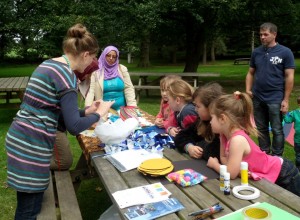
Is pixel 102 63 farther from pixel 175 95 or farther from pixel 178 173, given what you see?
pixel 178 173

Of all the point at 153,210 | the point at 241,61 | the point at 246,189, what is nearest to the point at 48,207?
the point at 153,210

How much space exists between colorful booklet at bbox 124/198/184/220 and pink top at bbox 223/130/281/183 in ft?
2.21

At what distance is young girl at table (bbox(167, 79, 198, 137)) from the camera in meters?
3.03

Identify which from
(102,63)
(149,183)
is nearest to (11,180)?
(149,183)

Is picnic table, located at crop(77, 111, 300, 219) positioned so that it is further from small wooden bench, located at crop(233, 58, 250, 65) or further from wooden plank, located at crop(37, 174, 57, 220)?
small wooden bench, located at crop(233, 58, 250, 65)

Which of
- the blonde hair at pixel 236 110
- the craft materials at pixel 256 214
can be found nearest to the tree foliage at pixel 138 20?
the blonde hair at pixel 236 110

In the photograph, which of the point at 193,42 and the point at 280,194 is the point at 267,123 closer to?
the point at 280,194

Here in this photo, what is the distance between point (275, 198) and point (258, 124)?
9.91 feet

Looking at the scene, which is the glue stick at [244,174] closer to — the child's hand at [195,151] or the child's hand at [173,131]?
the child's hand at [195,151]

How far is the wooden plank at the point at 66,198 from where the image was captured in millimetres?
2350

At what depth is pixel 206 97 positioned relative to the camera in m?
2.62

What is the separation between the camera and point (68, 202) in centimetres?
254

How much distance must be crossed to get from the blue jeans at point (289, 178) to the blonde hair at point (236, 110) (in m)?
Answer: 0.34

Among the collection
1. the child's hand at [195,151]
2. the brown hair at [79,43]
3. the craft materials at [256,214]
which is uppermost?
the brown hair at [79,43]
